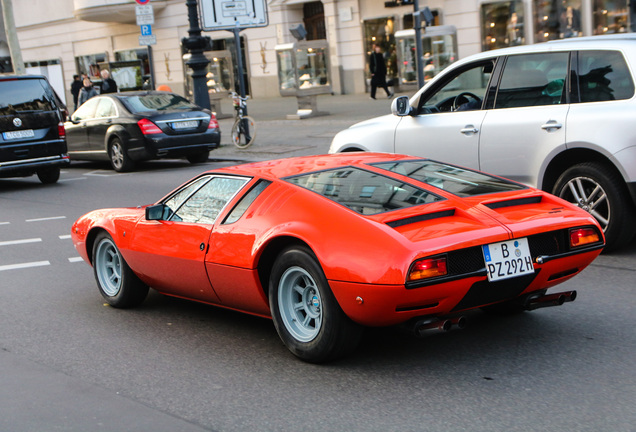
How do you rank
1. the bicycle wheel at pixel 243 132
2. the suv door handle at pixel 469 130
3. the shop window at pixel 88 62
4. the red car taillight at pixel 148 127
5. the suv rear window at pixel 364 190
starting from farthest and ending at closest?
the shop window at pixel 88 62 → the bicycle wheel at pixel 243 132 → the red car taillight at pixel 148 127 → the suv door handle at pixel 469 130 → the suv rear window at pixel 364 190

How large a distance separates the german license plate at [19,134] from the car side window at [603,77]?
10527 mm

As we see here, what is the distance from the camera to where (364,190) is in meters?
5.03

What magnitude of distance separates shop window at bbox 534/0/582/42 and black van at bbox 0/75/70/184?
1611cm

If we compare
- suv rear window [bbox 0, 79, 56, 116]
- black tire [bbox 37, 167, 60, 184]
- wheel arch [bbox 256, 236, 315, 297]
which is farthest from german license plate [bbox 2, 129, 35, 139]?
wheel arch [bbox 256, 236, 315, 297]

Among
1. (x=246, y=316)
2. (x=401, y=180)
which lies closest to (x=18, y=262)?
(x=246, y=316)

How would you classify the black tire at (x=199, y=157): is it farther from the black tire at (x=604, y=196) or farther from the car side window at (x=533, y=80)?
the black tire at (x=604, y=196)

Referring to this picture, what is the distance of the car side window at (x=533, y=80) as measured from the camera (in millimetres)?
7648

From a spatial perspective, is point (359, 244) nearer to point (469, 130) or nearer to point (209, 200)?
point (209, 200)

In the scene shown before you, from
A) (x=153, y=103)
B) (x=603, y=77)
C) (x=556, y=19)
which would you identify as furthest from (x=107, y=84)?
(x=603, y=77)

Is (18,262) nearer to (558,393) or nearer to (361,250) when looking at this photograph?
(361,250)

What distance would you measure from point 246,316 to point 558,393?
251 cm

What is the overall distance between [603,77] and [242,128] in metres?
12.3

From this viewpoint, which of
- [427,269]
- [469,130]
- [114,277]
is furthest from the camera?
[469,130]

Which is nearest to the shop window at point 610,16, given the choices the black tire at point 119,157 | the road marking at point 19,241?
the black tire at point 119,157
